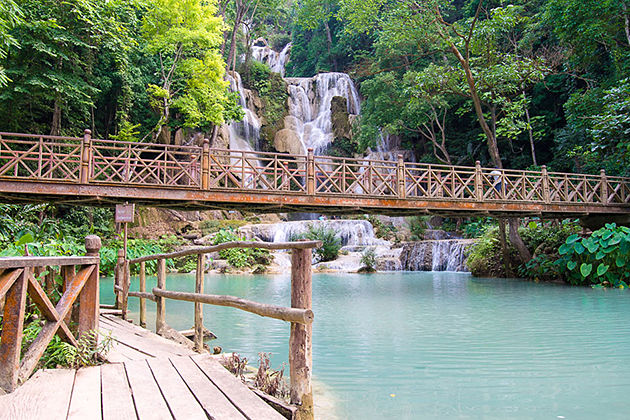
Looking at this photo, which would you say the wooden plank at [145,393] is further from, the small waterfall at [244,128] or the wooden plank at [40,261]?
the small waterfall at [244,128]

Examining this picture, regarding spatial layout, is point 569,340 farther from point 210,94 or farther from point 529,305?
point 210,94

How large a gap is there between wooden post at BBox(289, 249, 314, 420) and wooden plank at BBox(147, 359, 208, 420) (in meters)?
0.62

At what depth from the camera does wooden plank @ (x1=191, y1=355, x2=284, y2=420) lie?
252 centimetres

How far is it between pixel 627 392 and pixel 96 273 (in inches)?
175

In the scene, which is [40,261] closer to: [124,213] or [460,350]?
[460,350]

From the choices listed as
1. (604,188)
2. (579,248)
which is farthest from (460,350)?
(604,188)

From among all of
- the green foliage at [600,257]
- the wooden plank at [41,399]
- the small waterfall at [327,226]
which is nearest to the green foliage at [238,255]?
the small waterfall at [327,226]

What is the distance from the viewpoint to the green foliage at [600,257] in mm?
12703

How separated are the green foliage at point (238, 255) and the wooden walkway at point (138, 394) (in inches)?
655

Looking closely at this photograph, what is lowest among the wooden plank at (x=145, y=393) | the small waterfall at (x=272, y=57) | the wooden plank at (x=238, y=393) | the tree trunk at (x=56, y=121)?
the wooden plank at (x=238, y=393)

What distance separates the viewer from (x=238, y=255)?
20.6 m

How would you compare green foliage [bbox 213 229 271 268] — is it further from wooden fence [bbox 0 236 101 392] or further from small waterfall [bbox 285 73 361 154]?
wooden fence [bbox 0 236 101 392]

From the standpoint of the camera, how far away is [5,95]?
17.0 meters

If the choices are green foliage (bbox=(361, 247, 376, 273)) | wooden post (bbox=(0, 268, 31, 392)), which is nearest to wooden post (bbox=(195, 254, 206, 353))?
wooden post (bbox=(0, 268, 31, 392))
